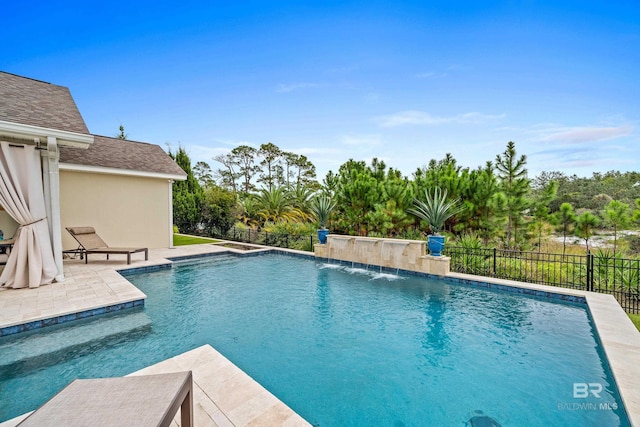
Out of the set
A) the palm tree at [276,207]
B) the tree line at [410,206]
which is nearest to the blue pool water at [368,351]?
the tree line at [410,206]

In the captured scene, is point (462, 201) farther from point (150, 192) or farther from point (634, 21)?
point (150, 192)

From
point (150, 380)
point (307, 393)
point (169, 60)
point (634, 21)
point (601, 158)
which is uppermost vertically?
point (169, 60)

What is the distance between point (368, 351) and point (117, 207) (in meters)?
12.2

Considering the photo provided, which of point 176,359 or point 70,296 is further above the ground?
point 70,296

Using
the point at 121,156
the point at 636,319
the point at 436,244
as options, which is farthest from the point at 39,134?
the point at 636,319

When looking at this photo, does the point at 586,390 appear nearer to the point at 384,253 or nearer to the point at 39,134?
the point at 384,253

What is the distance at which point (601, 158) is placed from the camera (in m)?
22.6

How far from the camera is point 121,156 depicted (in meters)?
12.7

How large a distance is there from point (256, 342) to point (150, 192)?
1104 centimetres

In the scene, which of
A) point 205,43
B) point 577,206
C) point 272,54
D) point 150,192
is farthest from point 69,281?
point 577,206

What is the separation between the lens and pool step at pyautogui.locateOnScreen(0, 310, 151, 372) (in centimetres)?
412

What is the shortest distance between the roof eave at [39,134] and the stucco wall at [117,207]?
4858mm

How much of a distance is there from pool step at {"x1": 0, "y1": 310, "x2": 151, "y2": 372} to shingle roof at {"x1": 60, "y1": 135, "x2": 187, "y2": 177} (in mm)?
8297

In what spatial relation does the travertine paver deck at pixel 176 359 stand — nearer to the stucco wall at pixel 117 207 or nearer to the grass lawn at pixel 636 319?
the stucco wall at pixel 117 207
